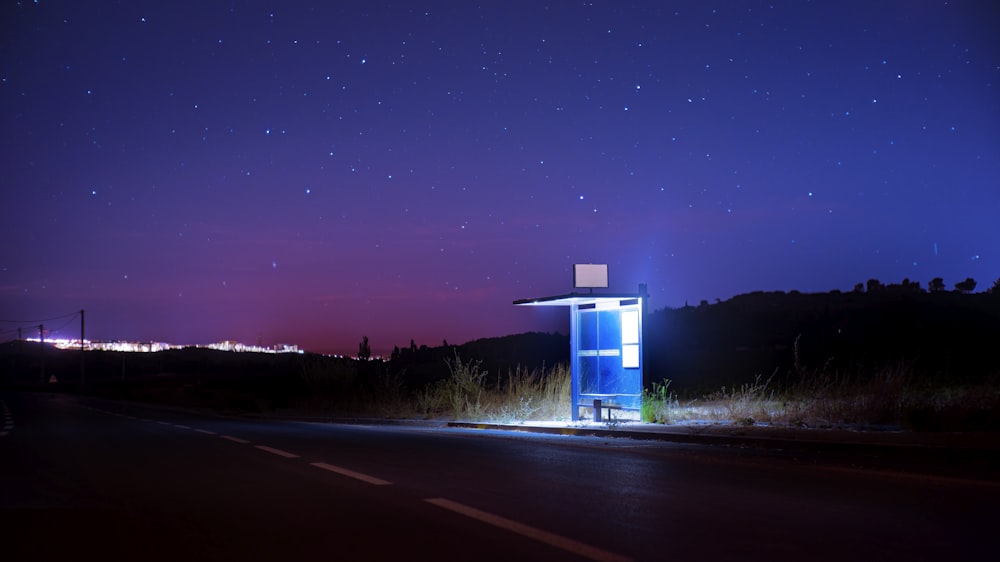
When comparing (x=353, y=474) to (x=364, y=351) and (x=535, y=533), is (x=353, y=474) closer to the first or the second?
(x=535, y=533)

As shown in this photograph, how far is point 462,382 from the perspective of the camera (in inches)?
1097

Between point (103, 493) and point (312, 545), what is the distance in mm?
4537

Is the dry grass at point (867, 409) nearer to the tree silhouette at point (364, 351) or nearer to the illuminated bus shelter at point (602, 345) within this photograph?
the illuminated bus shelter at point (602, 345)

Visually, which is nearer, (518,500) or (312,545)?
(312,545)

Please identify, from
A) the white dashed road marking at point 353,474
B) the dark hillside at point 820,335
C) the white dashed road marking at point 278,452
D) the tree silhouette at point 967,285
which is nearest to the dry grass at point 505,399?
the white dashed road marking at point 278,452

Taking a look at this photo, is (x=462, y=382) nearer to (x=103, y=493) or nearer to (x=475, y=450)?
(x=475, y=450)

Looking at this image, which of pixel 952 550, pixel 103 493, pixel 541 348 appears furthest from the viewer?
pixel 541 348

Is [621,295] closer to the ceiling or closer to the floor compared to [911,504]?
closer to the ceiling

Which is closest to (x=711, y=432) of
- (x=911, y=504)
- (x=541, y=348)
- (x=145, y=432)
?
(x=911, y=504)

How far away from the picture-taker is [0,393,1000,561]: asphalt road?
6.88m

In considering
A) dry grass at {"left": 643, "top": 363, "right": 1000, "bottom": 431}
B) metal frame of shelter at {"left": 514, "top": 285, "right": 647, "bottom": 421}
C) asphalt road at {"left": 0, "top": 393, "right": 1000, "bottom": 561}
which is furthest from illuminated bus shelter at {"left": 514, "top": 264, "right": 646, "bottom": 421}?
asphalt road at {"left": 0, "top": 393, "right": 1000, "bottom": 561}

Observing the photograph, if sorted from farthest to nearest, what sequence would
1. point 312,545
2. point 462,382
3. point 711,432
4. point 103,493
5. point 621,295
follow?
point 462,382, point 621,295, point 711,432, point 103,493, point 312,545

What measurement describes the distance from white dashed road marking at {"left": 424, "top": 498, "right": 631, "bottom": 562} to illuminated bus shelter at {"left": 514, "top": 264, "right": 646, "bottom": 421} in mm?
12302

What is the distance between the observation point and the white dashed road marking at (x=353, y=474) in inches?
427
